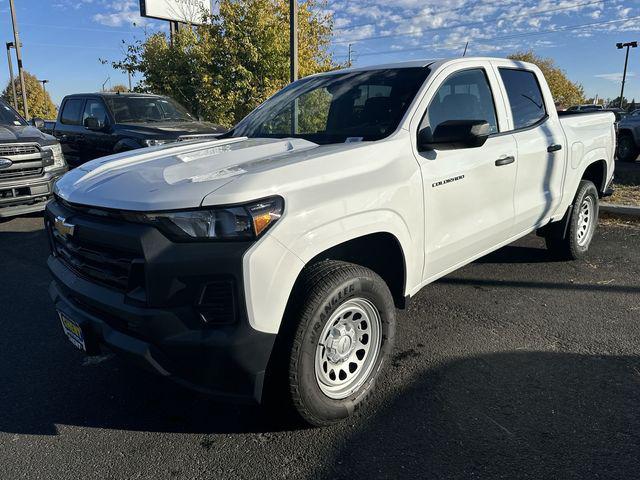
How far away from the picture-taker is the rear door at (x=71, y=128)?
9.60m

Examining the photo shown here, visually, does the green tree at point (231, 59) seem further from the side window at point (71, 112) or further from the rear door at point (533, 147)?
the rear door at point (533, 147)

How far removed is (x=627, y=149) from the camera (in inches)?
558

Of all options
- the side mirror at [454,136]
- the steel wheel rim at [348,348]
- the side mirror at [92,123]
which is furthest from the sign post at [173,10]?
the steel wheel rim at [348,348]

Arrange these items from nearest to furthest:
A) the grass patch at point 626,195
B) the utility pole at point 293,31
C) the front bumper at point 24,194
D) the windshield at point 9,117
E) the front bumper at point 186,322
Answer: the front bumper at point 186,322
the front bumper at point 24,194
the windshield at point 9,117
the grass patch at point 626,195
the utility pole at point 293,31

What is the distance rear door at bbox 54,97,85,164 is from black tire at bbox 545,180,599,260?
8.21m

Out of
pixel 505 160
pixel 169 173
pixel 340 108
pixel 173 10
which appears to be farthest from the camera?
pixel 173 10

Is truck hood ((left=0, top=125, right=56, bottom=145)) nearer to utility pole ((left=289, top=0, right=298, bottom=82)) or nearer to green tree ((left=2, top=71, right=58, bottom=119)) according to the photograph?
utility pole ((left=289, top=0, right=298, bottom=82))

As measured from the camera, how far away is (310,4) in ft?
47.9

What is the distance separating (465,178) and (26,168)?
597cm

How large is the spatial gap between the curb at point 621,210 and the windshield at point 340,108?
534cm

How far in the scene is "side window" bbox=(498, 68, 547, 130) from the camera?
162 inches

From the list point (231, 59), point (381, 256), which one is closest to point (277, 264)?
point (381, 256)

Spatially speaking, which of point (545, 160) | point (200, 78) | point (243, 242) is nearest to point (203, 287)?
point (243, 242)

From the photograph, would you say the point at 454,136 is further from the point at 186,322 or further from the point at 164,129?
the point at 164,129
